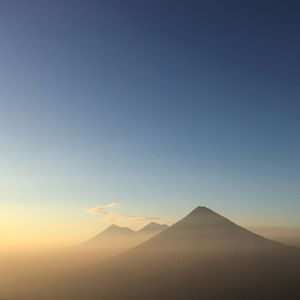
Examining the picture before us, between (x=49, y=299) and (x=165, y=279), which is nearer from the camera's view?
(x=49, y=299)

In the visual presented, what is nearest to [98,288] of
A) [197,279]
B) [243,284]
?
[197,279]

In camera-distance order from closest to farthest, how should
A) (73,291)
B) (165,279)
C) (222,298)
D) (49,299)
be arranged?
(222,298) → (49,299) → (73,291) → (165,279)

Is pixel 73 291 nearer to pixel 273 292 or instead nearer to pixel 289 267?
pixel 273 292

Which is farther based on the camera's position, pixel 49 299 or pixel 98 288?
pixel 98 288

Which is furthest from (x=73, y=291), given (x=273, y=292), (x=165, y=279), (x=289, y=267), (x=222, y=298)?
(x=289, y=267)

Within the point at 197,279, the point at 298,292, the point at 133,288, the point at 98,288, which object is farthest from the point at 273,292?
the point at 98,288

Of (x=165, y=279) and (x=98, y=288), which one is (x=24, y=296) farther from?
(x=165, y=279)

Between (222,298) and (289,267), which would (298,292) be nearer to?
(222,298)

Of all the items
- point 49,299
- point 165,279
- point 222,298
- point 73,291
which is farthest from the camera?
point 165,279
